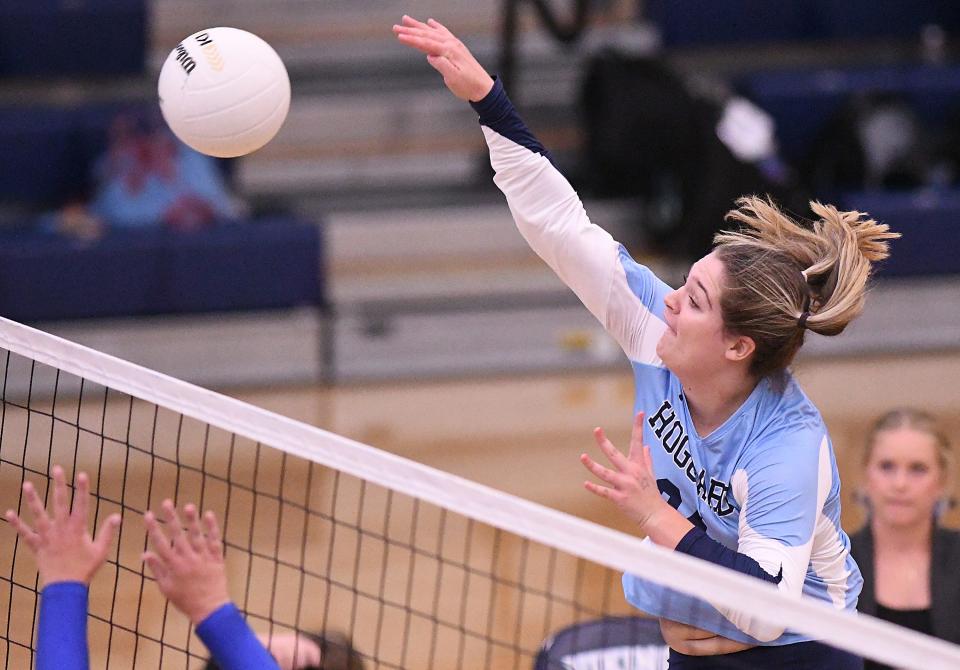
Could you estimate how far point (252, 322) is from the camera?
698cm

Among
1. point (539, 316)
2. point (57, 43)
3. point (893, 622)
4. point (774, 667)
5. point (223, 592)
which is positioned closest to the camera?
point (223, 592)

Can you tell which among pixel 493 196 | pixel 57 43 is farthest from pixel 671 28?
pixel 57 43

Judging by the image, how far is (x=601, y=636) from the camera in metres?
4.09

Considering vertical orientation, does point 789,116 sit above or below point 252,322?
above

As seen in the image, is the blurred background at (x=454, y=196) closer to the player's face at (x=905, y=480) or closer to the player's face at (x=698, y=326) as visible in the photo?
the player's face at (x=905, y=480)

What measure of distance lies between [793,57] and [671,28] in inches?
32.8

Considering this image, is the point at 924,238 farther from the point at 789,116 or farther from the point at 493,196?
the point at 493,196

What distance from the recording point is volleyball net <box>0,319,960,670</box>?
280cm

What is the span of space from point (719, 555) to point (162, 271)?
4914 mm

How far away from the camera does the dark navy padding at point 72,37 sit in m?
7.77

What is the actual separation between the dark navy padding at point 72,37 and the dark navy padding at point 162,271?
145 cm

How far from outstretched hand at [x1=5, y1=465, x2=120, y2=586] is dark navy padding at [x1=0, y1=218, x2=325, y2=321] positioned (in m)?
4.48

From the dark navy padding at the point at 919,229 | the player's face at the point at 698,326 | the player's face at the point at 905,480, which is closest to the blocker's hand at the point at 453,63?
the player's face at the point at 698,326

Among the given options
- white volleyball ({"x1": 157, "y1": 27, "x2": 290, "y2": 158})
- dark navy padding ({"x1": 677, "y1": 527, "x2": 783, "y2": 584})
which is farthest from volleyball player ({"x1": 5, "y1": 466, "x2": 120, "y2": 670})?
white volleyball ({"x1": 157, "y1": 27, "x2": 290, "y2": 158})
